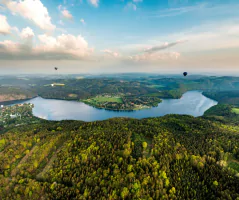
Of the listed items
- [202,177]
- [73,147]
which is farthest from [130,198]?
[73,147]

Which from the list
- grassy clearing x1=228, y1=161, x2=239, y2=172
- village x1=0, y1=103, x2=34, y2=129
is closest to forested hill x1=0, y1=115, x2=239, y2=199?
grassy clearing x1=228, y1=161, x2=239, y2=172

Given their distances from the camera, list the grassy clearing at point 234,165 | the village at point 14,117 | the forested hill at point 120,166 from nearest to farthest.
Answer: the forested hill at point 120,166 → the grassy clearing at point 234,165 → the village at point 14,117

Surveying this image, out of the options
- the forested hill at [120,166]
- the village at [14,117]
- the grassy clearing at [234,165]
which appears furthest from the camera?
the village at [14,117]

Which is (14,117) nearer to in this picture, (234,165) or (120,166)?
(120,166)

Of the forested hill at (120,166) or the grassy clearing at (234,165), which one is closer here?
the forested hill at (120,166)

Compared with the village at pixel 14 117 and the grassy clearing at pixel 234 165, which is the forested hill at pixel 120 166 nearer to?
the grassy clearing at pixel 234 165

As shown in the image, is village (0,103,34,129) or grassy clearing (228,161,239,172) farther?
village (0,103,34,129)

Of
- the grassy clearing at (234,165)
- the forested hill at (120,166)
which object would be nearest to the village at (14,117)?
the forested hill at (120,166)

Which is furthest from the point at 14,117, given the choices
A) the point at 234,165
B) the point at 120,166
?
the point at 234,165

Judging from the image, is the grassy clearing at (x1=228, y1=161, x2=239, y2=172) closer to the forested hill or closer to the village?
the forested hill
